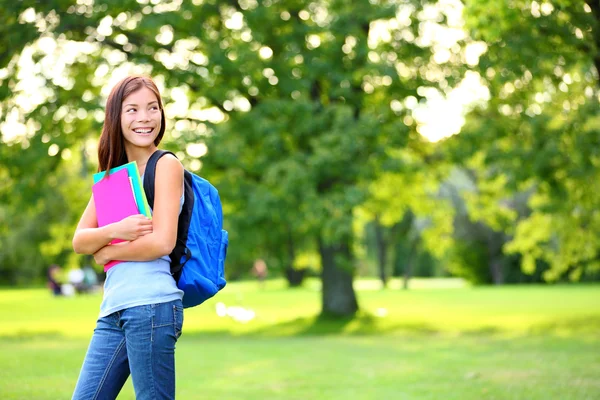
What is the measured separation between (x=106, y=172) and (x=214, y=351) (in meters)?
12.1

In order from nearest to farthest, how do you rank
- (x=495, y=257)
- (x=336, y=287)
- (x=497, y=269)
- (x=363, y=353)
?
(x=363, y=353) < (x=336, y=287) < (x=495, y=257) < (x=497, y=269)

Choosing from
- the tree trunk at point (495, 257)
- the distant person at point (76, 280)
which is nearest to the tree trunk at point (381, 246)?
the tree trunk at point (495, 257)

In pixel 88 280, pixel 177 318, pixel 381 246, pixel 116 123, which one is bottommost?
pixel 88 280

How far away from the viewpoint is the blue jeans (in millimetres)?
3682

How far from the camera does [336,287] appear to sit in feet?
73.7

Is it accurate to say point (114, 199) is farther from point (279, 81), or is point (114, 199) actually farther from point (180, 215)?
point (279, 81)

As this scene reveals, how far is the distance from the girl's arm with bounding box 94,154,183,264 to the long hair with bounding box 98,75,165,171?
10.6 inches

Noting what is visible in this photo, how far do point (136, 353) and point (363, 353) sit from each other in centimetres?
1166

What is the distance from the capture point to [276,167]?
59.0 ft

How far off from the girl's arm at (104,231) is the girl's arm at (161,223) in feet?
0.10

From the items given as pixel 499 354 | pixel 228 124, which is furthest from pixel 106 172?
pixel 228 124

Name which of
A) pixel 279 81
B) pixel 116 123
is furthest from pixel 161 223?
pixel 279 81

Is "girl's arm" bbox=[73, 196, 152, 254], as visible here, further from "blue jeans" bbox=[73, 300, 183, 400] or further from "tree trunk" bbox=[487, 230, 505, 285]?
"tree trunk" bbox=[487, 230, 505, 285]

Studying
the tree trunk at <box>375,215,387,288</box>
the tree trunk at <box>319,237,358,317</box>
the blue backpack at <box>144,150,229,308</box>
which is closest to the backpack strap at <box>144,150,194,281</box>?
the blue backpack at <box>144,150,229,308</box>
